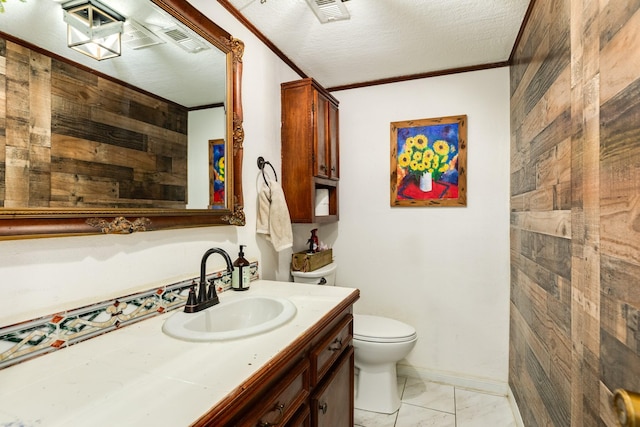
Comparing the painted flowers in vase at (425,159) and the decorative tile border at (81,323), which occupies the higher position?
the painted flowers in vase at (425,159)

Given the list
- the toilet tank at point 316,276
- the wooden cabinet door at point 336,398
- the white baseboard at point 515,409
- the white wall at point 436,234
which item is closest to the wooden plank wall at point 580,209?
the white baseboard at point 515,409

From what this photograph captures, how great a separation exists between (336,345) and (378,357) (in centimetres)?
76

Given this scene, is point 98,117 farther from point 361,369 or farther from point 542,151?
point 361,369

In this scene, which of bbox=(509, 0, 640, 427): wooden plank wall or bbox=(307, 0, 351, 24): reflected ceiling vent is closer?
bbox=(509, 0, 640, 427): wooden plank wall

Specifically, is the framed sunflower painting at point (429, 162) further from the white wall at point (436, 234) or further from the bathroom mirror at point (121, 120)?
the bathroom mirror at point (121, 120)

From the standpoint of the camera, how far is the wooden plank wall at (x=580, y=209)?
31.1 inches

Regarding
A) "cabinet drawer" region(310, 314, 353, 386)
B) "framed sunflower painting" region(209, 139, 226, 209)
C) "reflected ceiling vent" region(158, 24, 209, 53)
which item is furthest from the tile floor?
"reflected ceiling vent" region(158, 24, 209, 53)

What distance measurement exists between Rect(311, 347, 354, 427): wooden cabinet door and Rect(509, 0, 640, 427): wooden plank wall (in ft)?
2.64

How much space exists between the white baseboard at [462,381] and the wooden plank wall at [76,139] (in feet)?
6.88

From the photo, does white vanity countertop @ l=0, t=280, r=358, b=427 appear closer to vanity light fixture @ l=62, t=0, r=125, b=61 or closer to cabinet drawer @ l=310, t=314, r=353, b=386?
cabinet drawer @ l=310, t=314, r=353, b=386

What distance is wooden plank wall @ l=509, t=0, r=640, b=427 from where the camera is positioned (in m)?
0.79

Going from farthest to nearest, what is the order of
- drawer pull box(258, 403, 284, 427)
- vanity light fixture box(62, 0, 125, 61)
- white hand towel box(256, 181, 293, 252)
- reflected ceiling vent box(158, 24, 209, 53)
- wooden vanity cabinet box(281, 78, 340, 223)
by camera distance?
wooden vanity cabinet box(281, 78, 340, 223), white hand towel box(256, 181, 293, 252), reflected ceiling vent box(158, 24, 209, 53), vanity light fixture box(62, 0, 125, 61), drawer pull box(258, 403, 284, 427)

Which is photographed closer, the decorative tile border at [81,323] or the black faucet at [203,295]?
the decorative tile border at [81,323]

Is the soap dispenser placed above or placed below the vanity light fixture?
below
